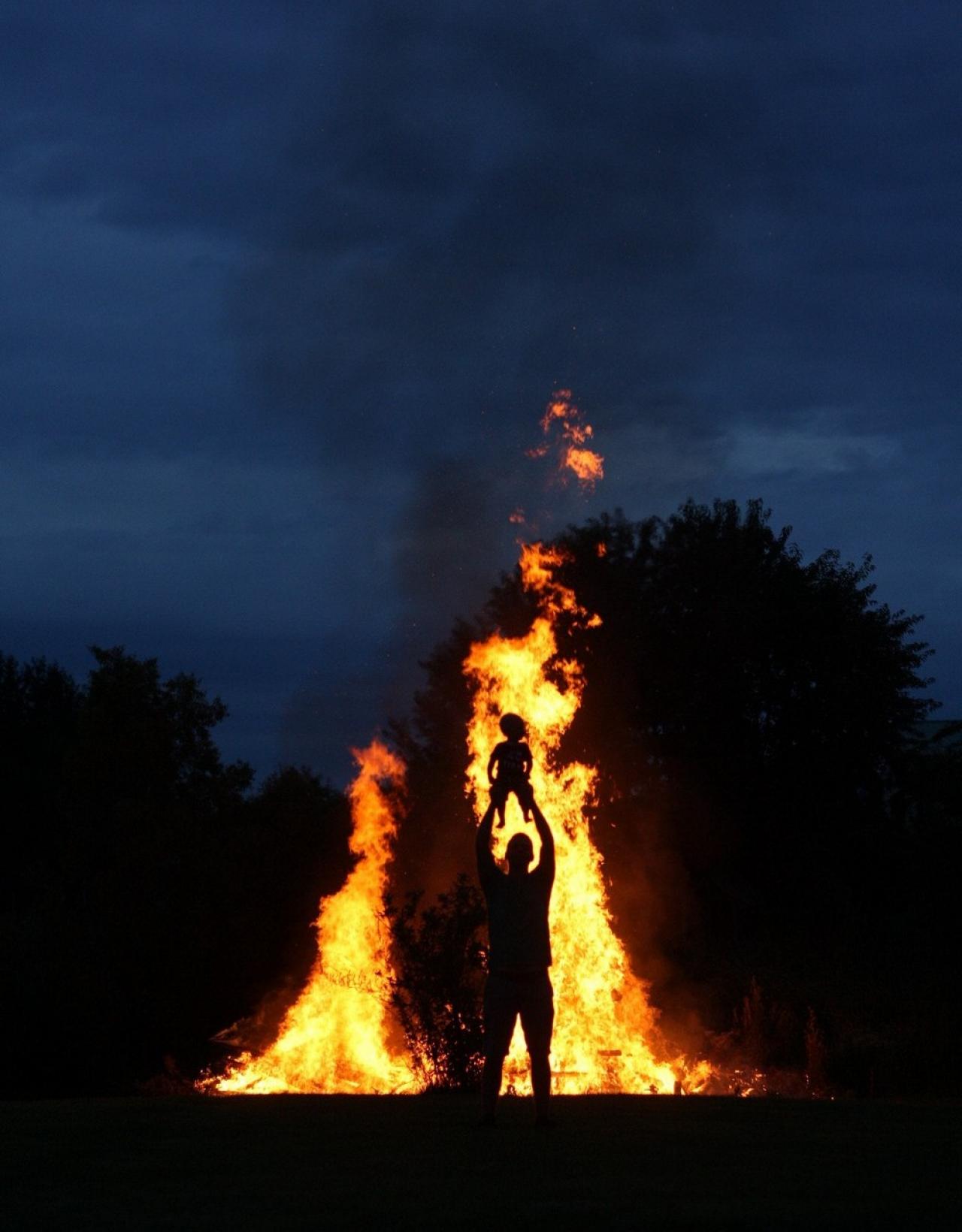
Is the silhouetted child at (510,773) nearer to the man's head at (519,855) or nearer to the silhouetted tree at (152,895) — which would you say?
the man's head at (519,855)

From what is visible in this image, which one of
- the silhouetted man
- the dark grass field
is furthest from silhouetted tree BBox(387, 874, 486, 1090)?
the silhouetted man

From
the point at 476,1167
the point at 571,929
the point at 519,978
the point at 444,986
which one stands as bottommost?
the point at 476,1167

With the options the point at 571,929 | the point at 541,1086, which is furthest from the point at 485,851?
the point at 571,929

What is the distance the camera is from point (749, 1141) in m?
10.0

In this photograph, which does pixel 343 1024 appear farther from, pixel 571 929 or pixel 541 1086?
pixel 541 1086

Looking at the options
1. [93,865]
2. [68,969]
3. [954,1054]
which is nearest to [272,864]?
[93,865]

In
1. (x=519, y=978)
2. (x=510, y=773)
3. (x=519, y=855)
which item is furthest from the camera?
(x=510, y=773)

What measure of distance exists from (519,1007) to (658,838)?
107 ft

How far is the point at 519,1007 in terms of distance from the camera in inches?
441

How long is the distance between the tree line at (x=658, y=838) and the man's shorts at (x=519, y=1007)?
13240mm

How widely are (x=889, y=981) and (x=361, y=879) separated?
1854cm

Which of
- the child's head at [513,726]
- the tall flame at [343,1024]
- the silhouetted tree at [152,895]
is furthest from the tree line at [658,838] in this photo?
the child's head at [513,726]

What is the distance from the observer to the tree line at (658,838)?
31312 millimetres

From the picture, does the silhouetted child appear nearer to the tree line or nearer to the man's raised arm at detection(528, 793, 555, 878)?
the man's raised arm at detection(528, 793, 555, 878)
